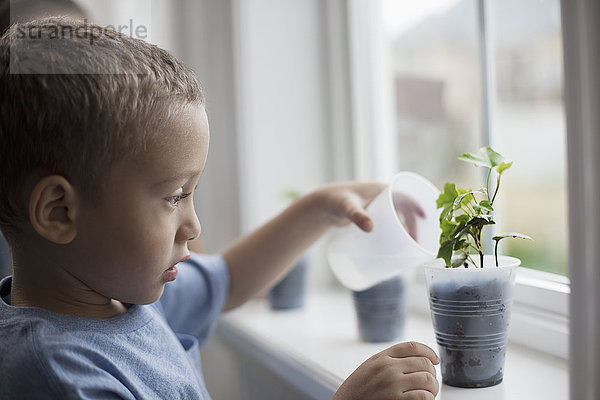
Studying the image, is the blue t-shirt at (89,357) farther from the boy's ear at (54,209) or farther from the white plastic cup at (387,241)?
the white plastic cup at (387,241)

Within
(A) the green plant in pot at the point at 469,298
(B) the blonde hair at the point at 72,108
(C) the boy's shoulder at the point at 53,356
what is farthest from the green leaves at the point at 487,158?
(C) the boy's shoulder at the point at 53,356

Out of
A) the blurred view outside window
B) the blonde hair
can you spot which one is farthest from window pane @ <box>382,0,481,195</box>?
the blonde hair

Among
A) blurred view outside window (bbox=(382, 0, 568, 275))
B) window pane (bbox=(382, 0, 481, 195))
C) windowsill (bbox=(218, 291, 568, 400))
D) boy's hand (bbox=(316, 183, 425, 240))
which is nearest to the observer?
windowsill (bbox=(218, 291, 568, 400))

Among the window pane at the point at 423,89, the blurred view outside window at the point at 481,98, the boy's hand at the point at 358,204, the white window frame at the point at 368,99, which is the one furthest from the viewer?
the white window frame at the point at 368,99

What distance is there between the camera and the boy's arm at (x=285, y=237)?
85 centimetres

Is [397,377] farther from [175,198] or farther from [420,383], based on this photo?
[175,198]

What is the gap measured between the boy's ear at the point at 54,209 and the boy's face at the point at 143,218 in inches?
0.4

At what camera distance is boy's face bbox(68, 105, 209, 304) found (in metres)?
0.56

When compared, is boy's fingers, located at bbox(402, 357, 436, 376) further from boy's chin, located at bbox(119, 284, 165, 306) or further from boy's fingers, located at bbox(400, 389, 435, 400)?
boy's chin, located at bbox(119, 284, 165, 306)

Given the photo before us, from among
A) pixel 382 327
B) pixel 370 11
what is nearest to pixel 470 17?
pixel 370 11

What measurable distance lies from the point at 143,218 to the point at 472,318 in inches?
13.6

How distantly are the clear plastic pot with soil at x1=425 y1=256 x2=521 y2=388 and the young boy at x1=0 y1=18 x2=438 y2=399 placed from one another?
1.7 inches

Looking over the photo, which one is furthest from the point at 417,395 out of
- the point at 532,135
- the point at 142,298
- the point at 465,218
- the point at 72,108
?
the point at 532,135

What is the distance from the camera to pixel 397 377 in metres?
0.56
